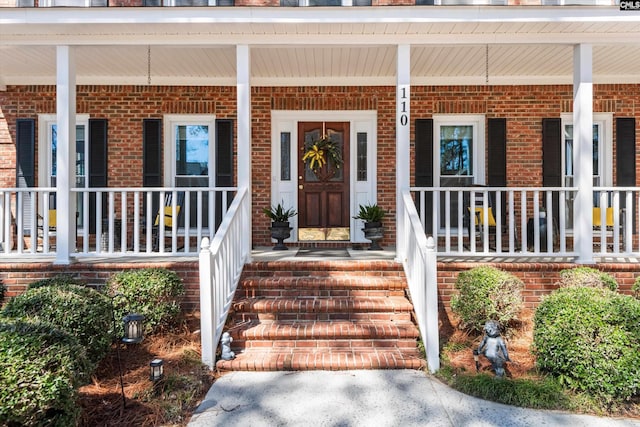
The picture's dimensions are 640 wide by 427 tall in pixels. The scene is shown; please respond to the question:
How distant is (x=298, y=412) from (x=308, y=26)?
4.04 meters

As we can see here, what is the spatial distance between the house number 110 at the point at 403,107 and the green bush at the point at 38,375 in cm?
408

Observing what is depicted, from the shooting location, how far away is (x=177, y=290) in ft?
15.2

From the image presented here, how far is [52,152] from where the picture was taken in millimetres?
7516

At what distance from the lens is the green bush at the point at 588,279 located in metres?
4.64

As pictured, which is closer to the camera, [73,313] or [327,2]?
[73,313]

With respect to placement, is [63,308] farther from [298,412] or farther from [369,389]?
[369,389]

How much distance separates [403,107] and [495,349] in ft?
9.73

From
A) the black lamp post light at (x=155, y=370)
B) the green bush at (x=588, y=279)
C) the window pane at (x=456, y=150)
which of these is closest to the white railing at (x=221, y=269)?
the black lamp post light at (x=155, y=370)

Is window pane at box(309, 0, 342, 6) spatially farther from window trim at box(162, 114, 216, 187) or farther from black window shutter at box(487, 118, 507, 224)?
black window shutter at box(487, 118, 507, 224)

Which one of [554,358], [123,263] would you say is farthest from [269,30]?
[554,358]

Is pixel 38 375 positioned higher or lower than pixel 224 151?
lower

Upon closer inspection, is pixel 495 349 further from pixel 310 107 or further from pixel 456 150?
pixel 310 107

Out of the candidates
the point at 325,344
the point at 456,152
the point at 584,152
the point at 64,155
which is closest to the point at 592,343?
the point at 325,344

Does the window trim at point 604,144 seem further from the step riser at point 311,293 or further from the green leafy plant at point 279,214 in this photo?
the green leafy plant at point 279,214
